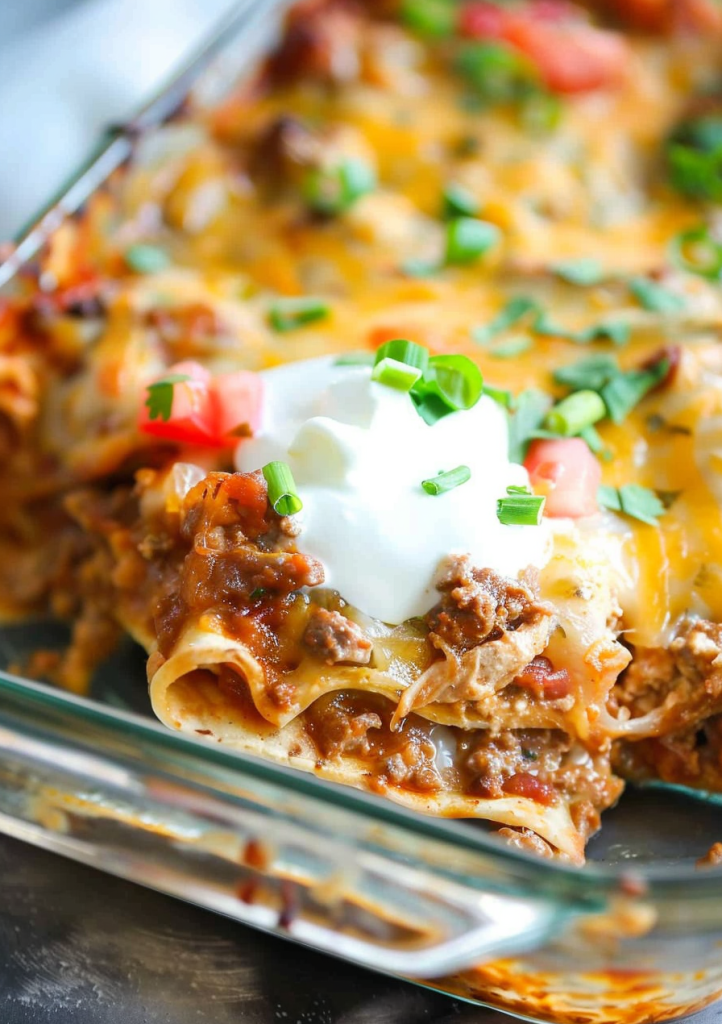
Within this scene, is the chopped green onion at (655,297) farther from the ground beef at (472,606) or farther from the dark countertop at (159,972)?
the dark countertop at (159,972)

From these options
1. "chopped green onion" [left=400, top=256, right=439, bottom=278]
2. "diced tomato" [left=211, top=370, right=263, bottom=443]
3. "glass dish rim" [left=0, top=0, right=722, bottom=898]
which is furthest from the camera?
"chopped green onion" [left=400, top=256, right=439, bottom=278]

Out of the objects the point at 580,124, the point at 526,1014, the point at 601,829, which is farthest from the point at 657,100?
the point at 526,1014

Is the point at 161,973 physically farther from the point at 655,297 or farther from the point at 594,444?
the point at 655,297

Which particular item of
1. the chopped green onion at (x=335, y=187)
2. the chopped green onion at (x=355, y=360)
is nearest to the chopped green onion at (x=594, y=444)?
the chopped green onion at (x=355, y=360)

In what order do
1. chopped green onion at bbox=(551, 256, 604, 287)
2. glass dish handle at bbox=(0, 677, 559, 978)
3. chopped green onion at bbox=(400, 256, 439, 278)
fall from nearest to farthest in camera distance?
glass dish handle at bbox=(0, 677, 559, 978) < chopped green onion at bbox=(551, 256, 604, 287) < chopped green onion at bbox=(400, 256, 439, 278)

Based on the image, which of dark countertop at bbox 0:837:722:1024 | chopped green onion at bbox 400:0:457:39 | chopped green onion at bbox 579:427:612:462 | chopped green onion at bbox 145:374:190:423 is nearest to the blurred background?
chopped green onion at bbox 400:0:457:39

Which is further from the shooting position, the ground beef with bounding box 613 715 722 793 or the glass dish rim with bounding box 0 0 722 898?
the ground beef with bounding box 613 715 722 793

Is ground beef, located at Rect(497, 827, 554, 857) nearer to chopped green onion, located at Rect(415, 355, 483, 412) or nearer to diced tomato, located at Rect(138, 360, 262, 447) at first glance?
chopped green onion, located at Rect(415, 355, 483, 412)
